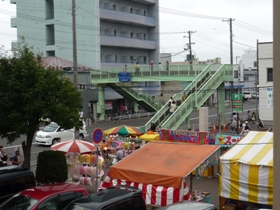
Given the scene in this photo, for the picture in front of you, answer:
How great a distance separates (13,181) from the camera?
13367 mm

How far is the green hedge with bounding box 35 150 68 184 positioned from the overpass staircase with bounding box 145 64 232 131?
15770 millimetres

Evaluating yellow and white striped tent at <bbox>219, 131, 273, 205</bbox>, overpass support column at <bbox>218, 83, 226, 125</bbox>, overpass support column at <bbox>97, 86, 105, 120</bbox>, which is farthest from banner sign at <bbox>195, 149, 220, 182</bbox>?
overpass support column at <bbox>97, 86, 105, 120</bbox>

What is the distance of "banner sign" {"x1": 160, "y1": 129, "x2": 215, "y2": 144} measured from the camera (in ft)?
61.9

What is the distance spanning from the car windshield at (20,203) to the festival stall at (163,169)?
352 cm

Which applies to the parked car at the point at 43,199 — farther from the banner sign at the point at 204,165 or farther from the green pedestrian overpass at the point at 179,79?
the green pedestrian overpass at the point at 179,79

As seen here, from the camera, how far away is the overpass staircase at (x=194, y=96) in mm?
32750

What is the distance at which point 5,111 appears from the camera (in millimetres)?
16000

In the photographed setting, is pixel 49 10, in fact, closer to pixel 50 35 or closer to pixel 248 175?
pixel 50 35

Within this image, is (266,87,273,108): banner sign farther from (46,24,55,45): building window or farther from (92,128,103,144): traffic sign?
(46,24,55,45): building window

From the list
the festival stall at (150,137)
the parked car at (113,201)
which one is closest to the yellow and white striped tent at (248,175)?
the parked car at (113,201)

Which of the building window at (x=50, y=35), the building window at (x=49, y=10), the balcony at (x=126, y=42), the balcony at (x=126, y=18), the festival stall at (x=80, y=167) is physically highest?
the building window at (x=49, y=10)

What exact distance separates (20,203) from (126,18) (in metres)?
44.4

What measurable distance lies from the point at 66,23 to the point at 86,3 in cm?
427

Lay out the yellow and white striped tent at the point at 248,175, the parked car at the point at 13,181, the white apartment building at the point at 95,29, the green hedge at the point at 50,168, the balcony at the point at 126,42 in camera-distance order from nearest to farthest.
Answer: the yellow and white striped tent at the point at 248,175 → the parked car at the point at 13,181 → the green hedge at the point at 50,168 → the white apartment building at the point at 95,29 → the balcony at the point at 126,42
